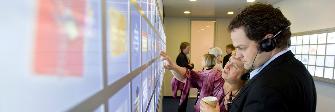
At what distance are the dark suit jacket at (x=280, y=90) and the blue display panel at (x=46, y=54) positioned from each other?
1.91 feet

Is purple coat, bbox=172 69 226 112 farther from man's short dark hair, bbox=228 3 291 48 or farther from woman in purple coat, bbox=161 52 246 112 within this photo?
man's short dark hair, bbox=228 3 291 48

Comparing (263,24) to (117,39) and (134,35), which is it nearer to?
(134,35)

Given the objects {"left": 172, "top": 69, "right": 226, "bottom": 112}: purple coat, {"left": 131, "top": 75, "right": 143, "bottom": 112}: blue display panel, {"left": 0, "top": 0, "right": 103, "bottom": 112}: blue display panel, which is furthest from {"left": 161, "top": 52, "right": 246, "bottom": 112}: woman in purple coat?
{"left": 0, "top": 0, "right": 103, "bottom": 112}: blue display panel

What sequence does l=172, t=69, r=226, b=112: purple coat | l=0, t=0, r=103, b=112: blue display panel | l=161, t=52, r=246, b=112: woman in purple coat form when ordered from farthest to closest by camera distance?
l=172, t=69, r=226, b=112: purple coat, l=161, t=52, r=246, b=112: woman in purple coat, l=0, t=0, r=103, b=112: blue display panel

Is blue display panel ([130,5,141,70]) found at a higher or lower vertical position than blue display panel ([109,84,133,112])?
higher

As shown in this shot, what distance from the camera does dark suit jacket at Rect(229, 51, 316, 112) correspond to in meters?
0.78

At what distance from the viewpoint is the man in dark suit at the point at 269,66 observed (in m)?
0.79

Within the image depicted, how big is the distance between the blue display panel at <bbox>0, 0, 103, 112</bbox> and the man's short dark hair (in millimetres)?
682

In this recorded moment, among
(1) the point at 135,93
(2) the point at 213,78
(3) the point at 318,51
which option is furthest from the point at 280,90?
(3) the point at 318,51

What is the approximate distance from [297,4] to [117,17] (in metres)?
3.99

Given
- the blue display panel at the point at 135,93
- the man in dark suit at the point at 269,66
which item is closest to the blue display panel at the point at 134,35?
the blue display panel at the point at 135,93

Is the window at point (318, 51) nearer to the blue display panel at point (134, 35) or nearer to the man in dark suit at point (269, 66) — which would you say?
the man in dark suit at point (269, 66)

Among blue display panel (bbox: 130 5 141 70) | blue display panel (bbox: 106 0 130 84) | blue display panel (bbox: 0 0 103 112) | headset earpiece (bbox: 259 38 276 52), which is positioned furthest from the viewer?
headset earpiece (bbox: 259 38 276 52)

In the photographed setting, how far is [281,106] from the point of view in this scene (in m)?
0.77
